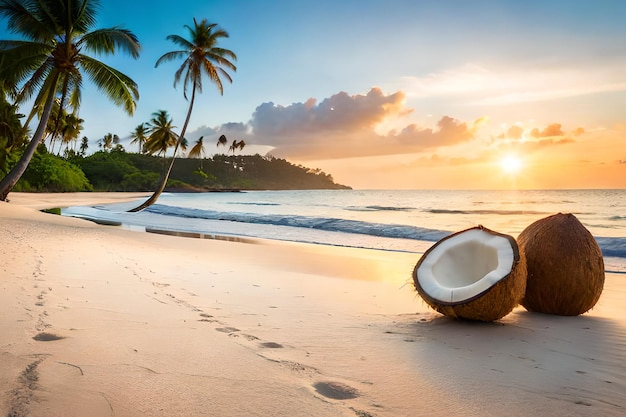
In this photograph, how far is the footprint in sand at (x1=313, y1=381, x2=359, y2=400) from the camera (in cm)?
214

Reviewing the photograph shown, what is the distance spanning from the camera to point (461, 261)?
406 cm

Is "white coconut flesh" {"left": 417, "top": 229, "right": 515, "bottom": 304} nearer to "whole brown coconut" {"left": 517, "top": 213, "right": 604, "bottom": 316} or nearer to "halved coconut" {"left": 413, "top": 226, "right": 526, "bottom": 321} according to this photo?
"halved coconut" {"left": 413, "top": 226, "right": 526, "bottom": 321}

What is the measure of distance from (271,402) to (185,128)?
27.2 meters

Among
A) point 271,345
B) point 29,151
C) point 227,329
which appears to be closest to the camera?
point 271,345

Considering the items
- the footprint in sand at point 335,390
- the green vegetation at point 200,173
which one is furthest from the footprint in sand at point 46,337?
the green vegetation at point 200,173

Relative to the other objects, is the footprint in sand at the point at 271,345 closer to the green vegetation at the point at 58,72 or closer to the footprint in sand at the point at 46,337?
the footprint in sand at the point at 46,337

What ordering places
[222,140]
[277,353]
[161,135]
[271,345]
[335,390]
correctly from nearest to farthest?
[335,390]
[277,353]
[271,345]
[161,135]
[222,140]

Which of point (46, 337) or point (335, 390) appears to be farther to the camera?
point (46, 337)

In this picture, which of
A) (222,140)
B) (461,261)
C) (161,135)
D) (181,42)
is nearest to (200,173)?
(222,140)

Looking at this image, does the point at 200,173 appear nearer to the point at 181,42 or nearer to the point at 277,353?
the point at 181,42

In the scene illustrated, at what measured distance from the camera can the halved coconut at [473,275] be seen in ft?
11.2

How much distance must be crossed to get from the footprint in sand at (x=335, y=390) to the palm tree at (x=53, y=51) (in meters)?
19.7

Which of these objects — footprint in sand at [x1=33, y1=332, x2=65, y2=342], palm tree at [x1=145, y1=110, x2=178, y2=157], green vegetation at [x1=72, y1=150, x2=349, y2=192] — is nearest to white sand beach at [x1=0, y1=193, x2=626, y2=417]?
footprint in sand at [x1=33, y1=332, x2=65, y2=342]

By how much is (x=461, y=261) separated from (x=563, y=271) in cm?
91
